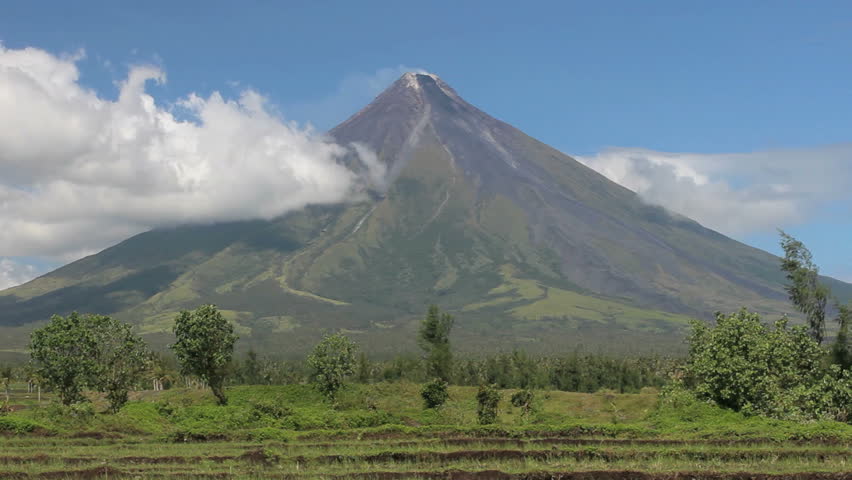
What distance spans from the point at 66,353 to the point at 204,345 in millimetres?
10034

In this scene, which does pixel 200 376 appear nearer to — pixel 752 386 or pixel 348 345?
pixel 348 345

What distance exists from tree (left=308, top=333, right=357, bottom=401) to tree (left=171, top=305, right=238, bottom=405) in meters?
6.97

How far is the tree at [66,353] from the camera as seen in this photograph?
5441 centimetres

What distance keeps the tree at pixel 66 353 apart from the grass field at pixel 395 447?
12.5m

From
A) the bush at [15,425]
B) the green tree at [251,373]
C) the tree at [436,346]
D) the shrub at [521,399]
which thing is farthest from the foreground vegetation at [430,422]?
the green tree at [251,373]

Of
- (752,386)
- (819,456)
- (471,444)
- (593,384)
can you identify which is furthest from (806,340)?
(593,384)

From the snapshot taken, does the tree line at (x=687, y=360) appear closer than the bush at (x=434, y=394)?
Yes

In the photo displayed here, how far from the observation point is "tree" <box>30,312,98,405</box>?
5441 centimetres

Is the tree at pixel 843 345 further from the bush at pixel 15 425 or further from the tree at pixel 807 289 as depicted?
the bush at pixel 15 425

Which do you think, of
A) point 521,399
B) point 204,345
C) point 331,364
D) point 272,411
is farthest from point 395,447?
point 521,399

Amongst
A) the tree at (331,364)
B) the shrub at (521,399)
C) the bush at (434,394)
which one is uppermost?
the tree at (331,364)

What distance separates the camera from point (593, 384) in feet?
354

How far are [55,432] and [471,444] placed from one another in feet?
67.3

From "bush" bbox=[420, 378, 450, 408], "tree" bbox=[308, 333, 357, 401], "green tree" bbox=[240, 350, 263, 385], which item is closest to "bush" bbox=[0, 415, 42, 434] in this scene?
"tree" bbox=[308, 333, 357, 401]
